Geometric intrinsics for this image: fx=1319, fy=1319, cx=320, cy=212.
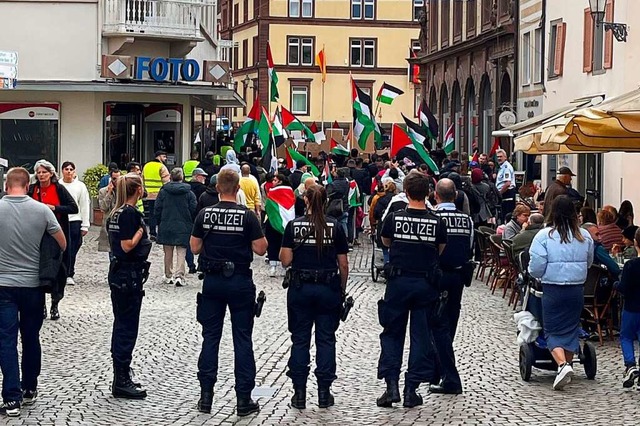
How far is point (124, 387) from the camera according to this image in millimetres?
11062

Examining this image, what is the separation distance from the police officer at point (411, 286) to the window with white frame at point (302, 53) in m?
71.4

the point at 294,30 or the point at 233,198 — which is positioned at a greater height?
the point at 294,30

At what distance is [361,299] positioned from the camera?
18938mm

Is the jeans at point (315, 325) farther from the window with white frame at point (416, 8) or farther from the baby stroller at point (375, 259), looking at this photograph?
the window with white frame at point (416, 8)

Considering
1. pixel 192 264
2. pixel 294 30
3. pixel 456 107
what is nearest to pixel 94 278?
pixel 192 264

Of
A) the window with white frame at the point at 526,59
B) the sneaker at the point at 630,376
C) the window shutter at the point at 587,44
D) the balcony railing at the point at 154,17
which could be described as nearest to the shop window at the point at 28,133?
the balcony railing at the point at 154,17

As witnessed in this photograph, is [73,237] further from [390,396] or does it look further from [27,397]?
[390,396]

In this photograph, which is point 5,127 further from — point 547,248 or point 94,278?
point 547,248

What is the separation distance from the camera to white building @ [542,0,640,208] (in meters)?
26.3

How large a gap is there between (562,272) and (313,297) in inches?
92.0

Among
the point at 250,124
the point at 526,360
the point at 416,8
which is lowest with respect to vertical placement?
the point at 526,360

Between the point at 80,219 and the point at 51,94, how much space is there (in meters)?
16.0

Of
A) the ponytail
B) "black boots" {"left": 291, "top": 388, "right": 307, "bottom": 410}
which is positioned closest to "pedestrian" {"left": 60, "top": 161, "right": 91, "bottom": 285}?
the ponytail

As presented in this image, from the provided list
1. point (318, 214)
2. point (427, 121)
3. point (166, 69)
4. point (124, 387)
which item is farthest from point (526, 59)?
point (124, 387)
